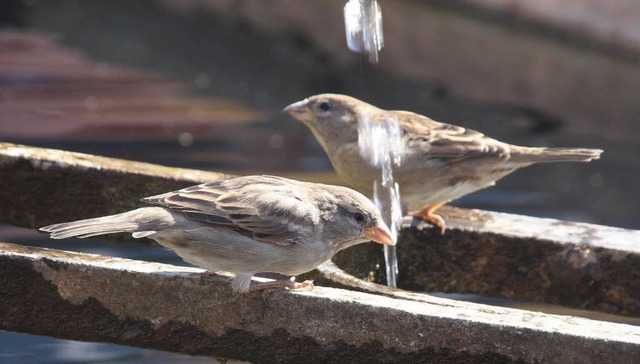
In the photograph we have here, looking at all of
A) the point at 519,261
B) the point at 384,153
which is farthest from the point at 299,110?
the point at 519,261

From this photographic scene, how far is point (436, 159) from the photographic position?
20.0 feet

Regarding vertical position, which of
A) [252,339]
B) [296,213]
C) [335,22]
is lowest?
[252,339]

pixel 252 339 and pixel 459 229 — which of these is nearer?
pixel 252 339

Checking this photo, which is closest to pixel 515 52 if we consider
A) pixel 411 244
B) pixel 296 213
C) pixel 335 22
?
pixel 335 22

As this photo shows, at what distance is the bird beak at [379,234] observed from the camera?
4.66m

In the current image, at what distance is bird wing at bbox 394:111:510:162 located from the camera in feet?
20.0

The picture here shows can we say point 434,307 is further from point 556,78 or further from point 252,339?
point 556,78

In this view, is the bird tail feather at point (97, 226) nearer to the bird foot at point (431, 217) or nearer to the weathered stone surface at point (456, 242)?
the weathered stone surface at point (456, 242)

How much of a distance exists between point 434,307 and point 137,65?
7.60 metres

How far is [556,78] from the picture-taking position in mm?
9414

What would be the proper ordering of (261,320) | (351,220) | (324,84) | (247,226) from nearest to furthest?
(261,320) < (247,226) < (351,220) < (324,84)

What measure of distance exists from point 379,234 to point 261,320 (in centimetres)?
69

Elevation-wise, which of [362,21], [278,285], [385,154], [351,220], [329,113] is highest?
[362,21]

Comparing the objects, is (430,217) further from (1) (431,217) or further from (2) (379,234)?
(2) (379,234)
